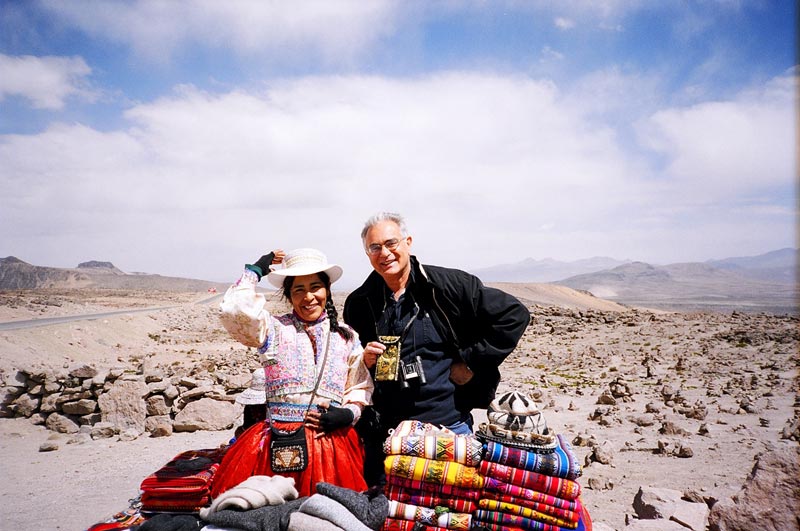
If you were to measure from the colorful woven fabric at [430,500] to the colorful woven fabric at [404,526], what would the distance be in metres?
0.10

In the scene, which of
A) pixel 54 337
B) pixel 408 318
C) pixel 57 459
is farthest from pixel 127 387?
pixel 54 337

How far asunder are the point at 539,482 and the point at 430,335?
1.08 metres

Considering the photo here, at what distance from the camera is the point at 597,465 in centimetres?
592

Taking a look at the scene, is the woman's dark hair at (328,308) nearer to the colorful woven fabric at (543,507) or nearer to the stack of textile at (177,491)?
the stack of textile at (177,491)

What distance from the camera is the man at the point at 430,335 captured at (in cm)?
315

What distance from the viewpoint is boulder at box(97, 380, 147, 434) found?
7.93 meters

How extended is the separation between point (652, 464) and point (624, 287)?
15077cm

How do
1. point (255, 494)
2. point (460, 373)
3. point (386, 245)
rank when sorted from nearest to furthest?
point (255, 494) → point (386, 245) → point (460, 373)

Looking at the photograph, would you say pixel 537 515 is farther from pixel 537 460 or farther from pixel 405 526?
pixel 405 526

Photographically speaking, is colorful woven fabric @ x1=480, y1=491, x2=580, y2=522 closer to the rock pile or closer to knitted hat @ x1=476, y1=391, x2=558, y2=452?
knitted hat @ x1=476, y1=391, x2=558, y2=452

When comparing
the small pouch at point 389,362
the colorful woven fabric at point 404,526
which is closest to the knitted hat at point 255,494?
the colorful woven fabric at point 404,526

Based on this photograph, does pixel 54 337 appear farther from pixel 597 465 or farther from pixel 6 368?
pixel 597 465

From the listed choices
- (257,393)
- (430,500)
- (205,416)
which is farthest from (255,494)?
(205,416)

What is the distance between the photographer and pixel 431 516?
8.68 feet
